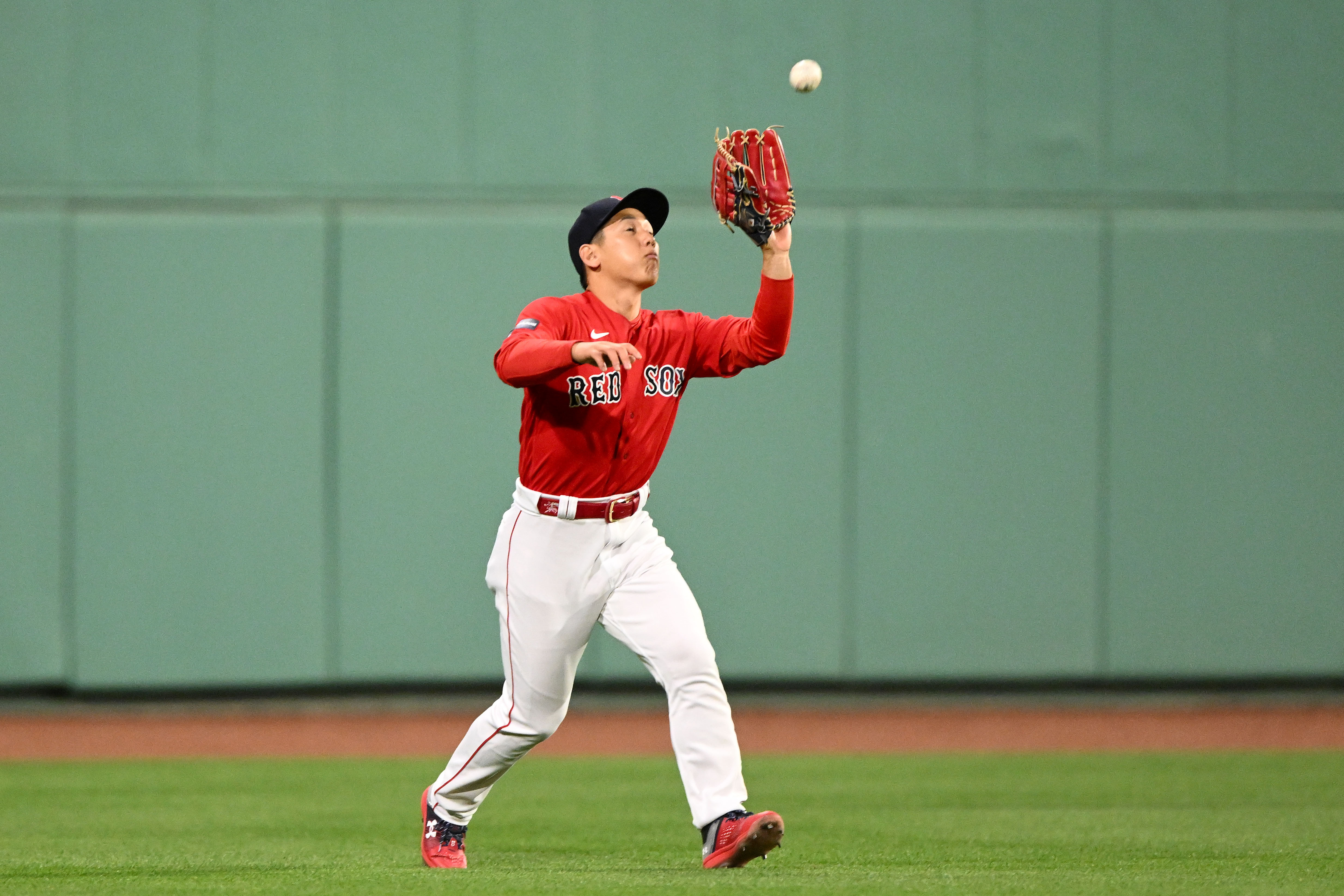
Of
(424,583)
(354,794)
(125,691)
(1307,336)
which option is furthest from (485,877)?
(1307,336)

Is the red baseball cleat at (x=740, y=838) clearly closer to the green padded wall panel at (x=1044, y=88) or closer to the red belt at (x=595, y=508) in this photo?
the red belt at (x=595, y=508)

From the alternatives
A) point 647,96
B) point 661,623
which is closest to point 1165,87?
point 647,96

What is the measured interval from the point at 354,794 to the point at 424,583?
181cm

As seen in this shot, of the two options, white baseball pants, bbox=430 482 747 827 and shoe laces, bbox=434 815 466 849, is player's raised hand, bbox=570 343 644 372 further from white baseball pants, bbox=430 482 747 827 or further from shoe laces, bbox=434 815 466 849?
shoe laces, bbox=434 815 466 849

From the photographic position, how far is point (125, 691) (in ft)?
22.9

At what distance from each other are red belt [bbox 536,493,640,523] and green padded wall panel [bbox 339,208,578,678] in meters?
3.52

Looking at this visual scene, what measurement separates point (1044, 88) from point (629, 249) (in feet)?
14.3

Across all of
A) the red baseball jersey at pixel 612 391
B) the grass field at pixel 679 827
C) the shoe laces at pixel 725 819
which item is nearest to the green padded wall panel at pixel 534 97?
the grass field at pixel 679 827

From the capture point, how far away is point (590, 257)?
3.73 m

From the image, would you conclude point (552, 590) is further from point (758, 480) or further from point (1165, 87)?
point (1165, 87)

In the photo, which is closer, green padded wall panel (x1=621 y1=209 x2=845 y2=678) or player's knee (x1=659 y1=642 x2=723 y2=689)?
player's knee (x1=659 y1=642 x2=723 y2=689)

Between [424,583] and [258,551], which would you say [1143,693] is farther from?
[258,551]

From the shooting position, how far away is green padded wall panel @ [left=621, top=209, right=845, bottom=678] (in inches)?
282

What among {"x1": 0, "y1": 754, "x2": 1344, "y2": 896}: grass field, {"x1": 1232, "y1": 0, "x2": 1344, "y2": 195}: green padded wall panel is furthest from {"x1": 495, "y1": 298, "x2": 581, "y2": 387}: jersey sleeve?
{"x1": 1232, "y1": 0, "x2": 1344, "y2": 195}: green padded wall panel
